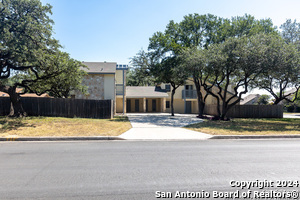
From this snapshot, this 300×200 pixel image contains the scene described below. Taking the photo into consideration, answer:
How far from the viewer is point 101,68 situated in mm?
24641

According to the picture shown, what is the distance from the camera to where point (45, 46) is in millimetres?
13438

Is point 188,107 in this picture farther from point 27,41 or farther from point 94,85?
point 27,41

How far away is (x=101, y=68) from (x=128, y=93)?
7.04 m

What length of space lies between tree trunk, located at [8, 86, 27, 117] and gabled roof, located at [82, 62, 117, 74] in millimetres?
9189

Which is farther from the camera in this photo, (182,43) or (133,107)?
(133,107)

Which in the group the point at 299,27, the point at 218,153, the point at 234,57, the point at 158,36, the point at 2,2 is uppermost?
the point at 299,27

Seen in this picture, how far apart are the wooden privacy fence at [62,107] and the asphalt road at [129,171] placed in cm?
1015

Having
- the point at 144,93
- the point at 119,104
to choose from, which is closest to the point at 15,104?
the point at 119,104

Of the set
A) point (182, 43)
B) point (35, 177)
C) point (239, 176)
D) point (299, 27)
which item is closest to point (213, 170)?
point (239, 176)

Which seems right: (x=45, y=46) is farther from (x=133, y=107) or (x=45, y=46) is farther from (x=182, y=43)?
(x=133, y=107)

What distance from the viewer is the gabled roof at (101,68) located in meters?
23.5

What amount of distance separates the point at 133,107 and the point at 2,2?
21630 millimetres

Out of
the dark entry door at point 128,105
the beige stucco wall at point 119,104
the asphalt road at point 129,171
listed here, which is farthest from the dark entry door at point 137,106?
the asphalt road at point 129,171

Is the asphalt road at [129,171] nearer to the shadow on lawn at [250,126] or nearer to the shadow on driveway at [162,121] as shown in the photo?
the shadow on lawn at [250,126]
